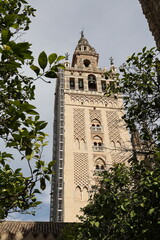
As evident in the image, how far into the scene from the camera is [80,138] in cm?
1722

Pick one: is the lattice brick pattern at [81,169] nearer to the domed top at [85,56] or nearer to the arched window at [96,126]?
the arched window at [96,126]

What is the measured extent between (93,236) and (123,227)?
1.52m

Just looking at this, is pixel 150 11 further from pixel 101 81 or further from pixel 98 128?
pixel 101 81

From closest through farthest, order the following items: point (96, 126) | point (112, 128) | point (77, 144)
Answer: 1. point (77, 144)
2. point (96, 126)
3. point (112, 128)

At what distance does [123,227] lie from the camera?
392 centimetres

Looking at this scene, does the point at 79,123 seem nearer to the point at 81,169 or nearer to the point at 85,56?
the point at 81,169

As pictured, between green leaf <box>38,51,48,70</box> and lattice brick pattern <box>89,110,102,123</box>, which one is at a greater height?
lattice brick pattern <box>89,110,102,123</box>

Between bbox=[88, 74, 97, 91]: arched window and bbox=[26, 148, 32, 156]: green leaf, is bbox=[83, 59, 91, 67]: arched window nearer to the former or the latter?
bbox=[88, 74, 97, 91]: arched window

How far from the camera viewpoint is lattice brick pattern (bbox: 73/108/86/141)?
57.0ft

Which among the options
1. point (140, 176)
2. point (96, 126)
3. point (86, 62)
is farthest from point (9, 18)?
point (86, 62)

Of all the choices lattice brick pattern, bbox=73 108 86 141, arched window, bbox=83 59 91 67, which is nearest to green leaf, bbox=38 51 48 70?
lattice brick pattern, bbox=73 108 86 141

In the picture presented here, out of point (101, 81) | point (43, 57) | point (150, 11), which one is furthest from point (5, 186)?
point (101, 81)

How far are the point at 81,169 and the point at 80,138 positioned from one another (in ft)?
8.07

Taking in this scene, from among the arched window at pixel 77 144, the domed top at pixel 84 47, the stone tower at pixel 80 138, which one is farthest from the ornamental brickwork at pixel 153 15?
the domed top at pixel 84 47
